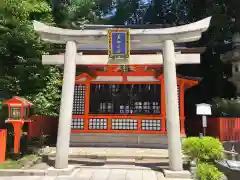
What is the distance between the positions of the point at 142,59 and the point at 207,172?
397cm

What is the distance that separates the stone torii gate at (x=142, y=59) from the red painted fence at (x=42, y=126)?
4.30 metres

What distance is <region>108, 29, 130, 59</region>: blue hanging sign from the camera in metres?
8.50

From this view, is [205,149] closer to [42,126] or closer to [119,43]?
[119,43]

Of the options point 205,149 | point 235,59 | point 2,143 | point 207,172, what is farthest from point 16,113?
point 235,59

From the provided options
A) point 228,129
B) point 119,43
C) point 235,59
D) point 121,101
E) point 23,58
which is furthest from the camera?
point 235,59

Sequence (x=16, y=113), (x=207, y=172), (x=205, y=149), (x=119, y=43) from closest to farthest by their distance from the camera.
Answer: (x=207, y=172) < (x=205, y=149) < (x=119, y=43) < (x=16, y=113)

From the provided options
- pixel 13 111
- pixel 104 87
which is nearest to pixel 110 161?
pixel 13 111

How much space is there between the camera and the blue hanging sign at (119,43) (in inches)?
335

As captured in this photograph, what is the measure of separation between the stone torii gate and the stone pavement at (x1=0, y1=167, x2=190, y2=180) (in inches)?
20.6

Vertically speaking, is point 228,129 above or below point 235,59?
below

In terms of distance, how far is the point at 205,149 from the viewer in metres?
7.54

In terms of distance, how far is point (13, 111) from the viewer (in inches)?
359

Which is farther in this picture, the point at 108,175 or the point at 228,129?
the point at 228,129

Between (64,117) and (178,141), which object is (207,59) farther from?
(64,117)
